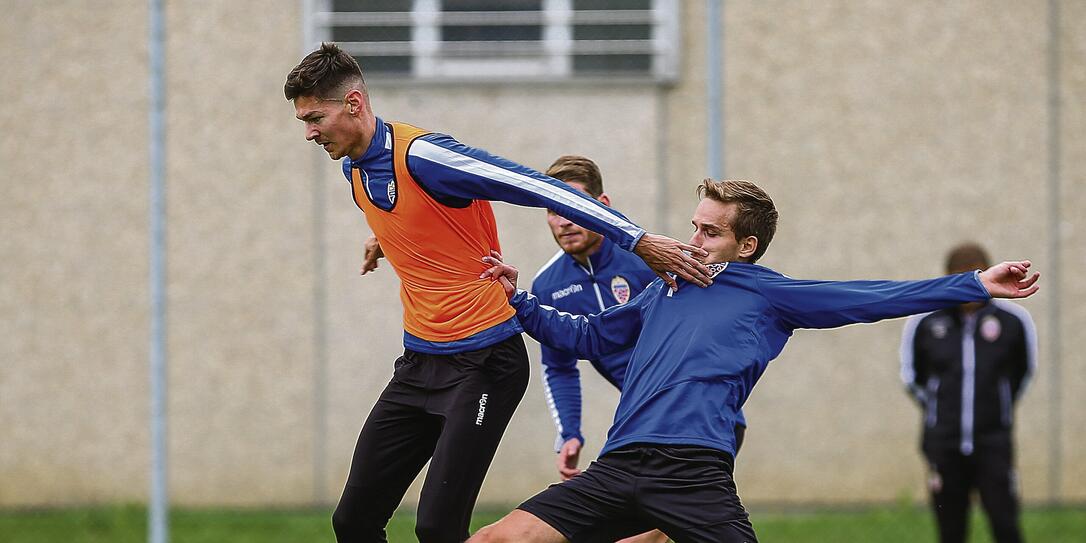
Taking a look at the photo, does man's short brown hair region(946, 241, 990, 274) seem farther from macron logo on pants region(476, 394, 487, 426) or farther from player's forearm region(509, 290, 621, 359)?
macron logo on pants region(476, 394, 487, 426)

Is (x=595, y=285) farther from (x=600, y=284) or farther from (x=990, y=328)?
(x=990, y=328)

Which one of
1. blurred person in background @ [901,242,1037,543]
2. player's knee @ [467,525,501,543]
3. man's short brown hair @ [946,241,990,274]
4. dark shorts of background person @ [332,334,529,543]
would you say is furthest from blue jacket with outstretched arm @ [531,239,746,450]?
blurred person in background @ [901,242,1037,543]

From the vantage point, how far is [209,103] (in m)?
10.3

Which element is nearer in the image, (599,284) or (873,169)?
(599,284)

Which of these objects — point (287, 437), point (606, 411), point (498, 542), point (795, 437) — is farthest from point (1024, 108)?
point (498, 542)

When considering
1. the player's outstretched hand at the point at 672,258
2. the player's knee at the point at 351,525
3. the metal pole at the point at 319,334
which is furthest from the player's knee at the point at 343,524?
the metal pole at the point at 319,334

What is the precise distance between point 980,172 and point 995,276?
262 inches

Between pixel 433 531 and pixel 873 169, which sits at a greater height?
Answer: pixel 873 169

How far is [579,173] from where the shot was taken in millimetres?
5359

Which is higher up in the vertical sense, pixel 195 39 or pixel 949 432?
pixel 195 39

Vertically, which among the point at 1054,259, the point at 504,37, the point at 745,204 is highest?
the point at 504,37

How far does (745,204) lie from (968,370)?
13.4 ft

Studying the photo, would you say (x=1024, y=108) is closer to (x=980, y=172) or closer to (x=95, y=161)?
(x=980, y=172)

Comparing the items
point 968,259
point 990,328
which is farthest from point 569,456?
point 990,328
